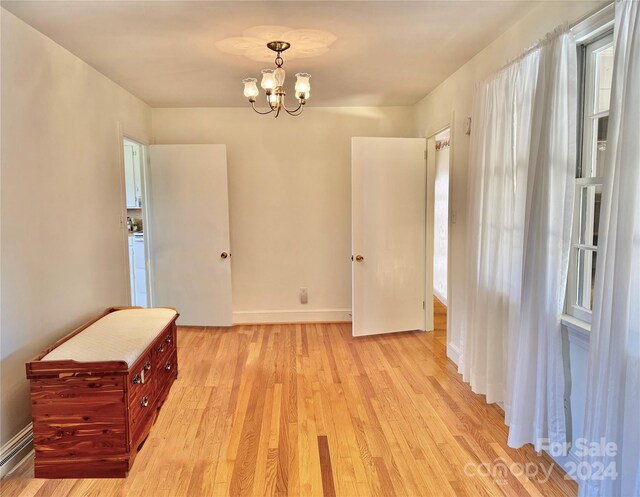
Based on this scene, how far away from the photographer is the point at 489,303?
2.62 meters

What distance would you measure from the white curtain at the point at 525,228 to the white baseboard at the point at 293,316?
2193 mm

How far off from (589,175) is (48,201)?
9.98ft

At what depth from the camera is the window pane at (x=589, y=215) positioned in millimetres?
2004

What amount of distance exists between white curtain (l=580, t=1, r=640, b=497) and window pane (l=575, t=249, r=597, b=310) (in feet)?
1.45

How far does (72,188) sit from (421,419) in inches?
110

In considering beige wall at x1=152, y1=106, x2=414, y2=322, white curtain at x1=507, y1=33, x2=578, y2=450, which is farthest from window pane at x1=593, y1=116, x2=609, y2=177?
beige wall at x1=152, y1=106, x2=414, y2=322

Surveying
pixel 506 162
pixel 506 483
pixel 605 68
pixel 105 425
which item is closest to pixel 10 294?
pixel 105 425

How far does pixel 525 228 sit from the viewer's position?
7.06 ft

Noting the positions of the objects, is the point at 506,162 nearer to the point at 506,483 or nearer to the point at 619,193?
the point at 619,193

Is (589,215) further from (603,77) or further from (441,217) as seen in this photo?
(441,217)

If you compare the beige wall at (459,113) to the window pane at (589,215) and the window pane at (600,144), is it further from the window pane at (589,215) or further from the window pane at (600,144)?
the window pane at (589,215)

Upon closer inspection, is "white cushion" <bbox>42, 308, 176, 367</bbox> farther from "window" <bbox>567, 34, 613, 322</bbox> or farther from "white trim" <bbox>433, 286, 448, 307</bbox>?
"white trim" <bbox>433, 286, 448, 307</bbox>

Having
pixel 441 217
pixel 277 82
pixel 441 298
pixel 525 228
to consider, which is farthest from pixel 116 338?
pixel 441 217

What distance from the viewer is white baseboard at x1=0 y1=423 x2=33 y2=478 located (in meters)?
2.10
